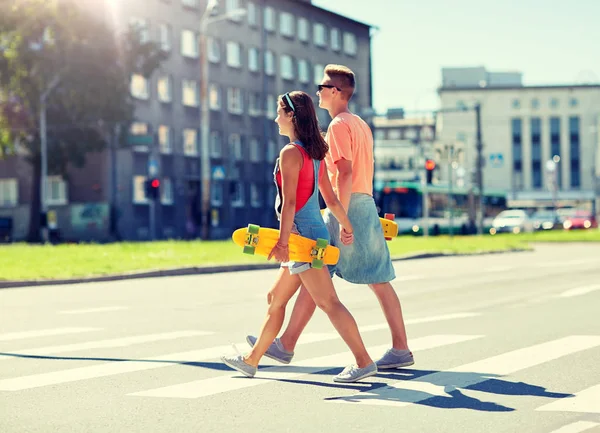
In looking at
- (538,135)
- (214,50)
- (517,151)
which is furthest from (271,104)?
(538,135)

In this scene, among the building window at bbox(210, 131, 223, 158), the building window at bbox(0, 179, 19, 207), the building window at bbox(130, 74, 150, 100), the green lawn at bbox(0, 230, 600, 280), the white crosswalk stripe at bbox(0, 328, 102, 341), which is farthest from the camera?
the building window at bbox(210, 131, 223, 158)

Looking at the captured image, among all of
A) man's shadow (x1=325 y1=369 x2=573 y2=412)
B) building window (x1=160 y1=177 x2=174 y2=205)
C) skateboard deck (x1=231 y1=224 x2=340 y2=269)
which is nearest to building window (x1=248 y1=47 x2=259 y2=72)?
building window (x1=160 y1=177 x2=174 y2=205)

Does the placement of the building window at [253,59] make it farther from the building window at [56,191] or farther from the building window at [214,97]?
the building window at [56,191]

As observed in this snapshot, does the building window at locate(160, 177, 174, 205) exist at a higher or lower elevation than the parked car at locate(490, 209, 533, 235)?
higher

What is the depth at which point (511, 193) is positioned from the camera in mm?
128125

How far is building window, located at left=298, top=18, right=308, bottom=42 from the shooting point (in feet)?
260

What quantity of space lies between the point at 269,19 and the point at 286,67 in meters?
3.61

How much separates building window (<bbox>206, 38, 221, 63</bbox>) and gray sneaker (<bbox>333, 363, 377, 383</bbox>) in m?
62.1

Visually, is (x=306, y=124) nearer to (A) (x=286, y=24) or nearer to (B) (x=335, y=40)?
(A) (x=286, y=24)

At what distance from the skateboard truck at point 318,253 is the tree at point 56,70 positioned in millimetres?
42132

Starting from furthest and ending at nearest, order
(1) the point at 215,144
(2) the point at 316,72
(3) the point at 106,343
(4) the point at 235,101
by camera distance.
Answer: (2) the point at 316,72
(4) the point at 235,101
(1) the point at 215,144
(3) the point at 106,343

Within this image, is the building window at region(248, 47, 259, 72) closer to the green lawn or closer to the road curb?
the green lawn

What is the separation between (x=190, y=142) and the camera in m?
67.4

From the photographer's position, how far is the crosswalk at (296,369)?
703 cm
